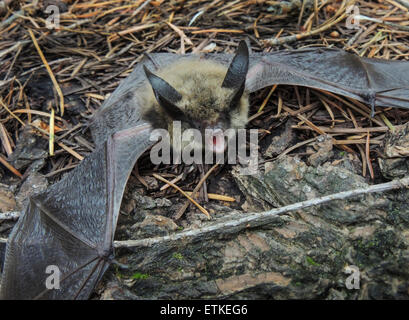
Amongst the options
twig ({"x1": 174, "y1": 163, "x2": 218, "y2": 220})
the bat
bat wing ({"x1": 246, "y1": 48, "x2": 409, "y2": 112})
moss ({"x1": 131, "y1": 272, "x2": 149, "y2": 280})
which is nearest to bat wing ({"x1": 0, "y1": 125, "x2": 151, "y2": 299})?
the bat

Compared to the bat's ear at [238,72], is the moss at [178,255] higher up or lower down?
lower down

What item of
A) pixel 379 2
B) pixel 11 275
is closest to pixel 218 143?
pixel 11 275

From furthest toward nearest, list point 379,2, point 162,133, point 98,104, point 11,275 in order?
point 379,2, point 98,104, point 162,133, point 11,275

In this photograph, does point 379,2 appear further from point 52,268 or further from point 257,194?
point 52,268

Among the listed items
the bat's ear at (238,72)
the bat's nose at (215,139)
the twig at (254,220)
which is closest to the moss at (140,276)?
the twig at (254,220)

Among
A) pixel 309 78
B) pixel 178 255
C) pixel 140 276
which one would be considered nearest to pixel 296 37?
pixel 309 78

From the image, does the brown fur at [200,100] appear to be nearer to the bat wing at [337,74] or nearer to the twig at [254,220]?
the bat wing at [337,74]

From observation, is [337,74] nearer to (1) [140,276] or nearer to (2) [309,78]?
(2) [309,78]
